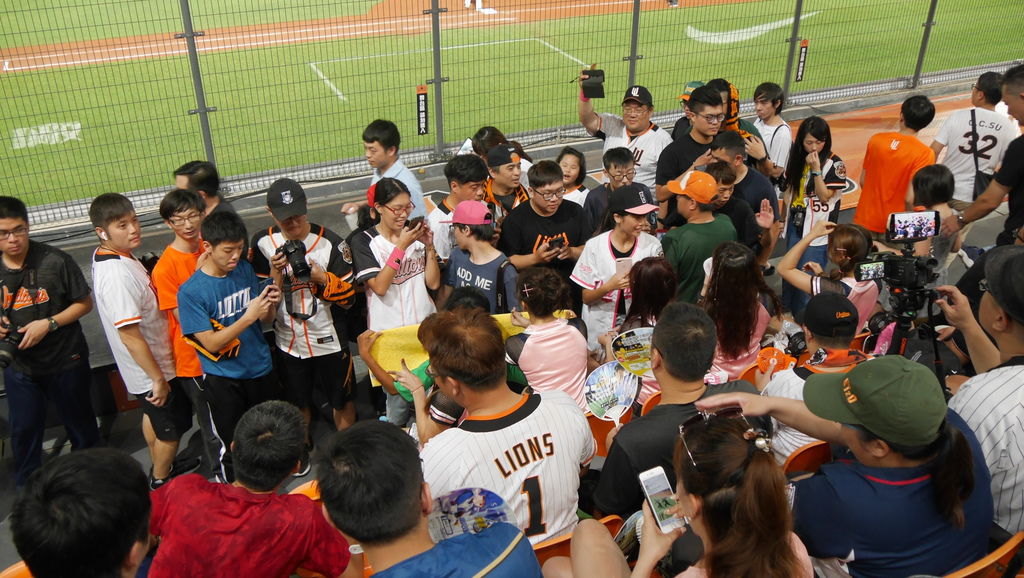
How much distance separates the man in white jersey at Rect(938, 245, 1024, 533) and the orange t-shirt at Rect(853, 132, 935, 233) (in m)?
2.89

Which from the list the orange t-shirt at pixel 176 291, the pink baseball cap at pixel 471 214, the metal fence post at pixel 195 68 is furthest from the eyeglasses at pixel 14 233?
the metal fence post at pixel 195 68

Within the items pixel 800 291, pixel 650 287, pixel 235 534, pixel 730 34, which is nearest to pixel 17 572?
pixel 235 534

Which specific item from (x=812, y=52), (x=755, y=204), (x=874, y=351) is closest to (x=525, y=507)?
(x=874, y=351)

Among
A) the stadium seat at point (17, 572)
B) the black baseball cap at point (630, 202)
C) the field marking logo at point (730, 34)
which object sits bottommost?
the stadium seat at point (17, 572)

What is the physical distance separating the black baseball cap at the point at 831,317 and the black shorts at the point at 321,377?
9.59 ft

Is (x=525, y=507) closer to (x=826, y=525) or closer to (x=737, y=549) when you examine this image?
Answer: (x=737, y=549)

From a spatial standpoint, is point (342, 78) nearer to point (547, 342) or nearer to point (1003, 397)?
point (547, 342)

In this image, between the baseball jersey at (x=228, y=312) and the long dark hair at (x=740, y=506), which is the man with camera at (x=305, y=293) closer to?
the baseball jersey at (x=228, y=312)

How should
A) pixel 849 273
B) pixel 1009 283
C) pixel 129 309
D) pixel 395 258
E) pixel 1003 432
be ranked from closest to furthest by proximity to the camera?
1. pixel 1003 432
2. pixel 1009 283
3. pixel 129 309
4. pixel 395 258
5. pixel 849 273

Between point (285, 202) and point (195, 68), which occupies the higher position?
point (195, 68)

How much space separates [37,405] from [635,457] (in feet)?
12.7

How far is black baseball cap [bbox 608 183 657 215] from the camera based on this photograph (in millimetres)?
4695

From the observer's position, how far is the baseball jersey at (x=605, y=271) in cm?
489

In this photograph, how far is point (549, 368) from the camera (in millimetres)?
3891
